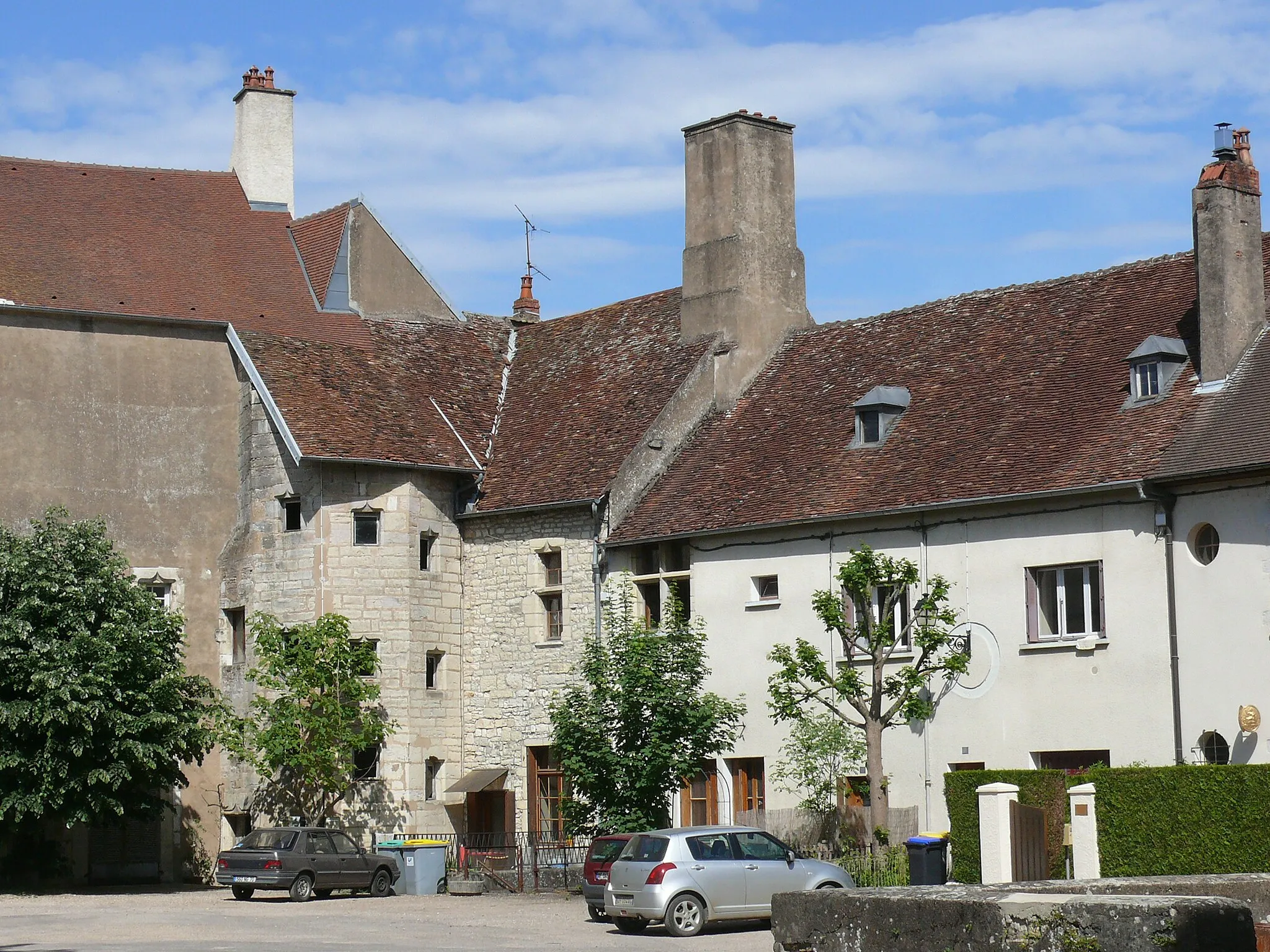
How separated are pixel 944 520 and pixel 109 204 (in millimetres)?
18613

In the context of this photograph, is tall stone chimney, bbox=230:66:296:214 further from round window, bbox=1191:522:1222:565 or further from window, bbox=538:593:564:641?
round window, bbox=1191:522:1222:565

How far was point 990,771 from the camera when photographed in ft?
79.7

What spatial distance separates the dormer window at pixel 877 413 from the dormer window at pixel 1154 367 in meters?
4.35

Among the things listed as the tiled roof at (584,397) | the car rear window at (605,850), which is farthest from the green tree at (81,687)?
the car rear window at (605,850)

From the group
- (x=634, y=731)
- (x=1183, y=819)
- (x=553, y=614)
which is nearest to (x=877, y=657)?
(x=634, y=731)

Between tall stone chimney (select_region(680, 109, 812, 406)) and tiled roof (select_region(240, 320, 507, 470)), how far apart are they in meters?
4.67

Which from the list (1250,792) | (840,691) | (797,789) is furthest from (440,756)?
(1250,792)

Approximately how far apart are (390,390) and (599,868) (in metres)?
13.2

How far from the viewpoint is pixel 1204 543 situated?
82.0 feet

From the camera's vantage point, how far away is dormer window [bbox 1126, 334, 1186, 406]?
2658 cm

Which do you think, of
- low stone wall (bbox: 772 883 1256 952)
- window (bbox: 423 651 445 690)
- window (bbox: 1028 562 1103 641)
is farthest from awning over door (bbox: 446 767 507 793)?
low stone wall (bbox: 772 883 1256 952)

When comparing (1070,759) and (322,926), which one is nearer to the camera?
(322,926)

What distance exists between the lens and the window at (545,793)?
32.4m

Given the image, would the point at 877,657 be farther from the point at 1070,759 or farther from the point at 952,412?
the point at 952,412
